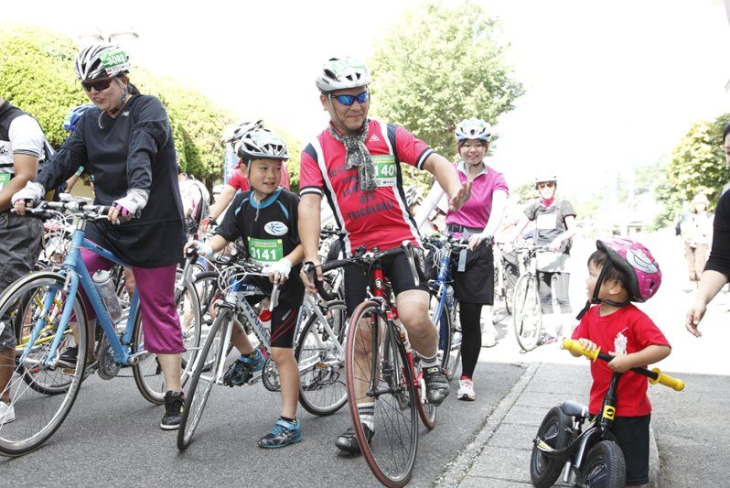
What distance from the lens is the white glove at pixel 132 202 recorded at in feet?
12.2

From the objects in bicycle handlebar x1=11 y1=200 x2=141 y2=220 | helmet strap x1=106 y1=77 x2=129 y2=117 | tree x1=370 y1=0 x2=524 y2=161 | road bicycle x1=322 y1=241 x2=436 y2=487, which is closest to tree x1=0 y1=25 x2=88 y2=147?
helmet strap x1=106 y1=77 x2=129 y2=117

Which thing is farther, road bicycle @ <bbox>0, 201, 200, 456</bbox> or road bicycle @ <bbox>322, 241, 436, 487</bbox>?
road bicycle @ <bbox>0, 201, 200, 456</bbox>

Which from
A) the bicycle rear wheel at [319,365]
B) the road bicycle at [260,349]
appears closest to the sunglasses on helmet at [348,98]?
the road bicycle at [260,349]

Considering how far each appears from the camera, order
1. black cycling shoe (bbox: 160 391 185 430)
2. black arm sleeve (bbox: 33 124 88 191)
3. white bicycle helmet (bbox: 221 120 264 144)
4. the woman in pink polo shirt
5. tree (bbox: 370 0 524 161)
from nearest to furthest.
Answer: black arm sleeve (bbox: 33 124 88 191) → black cycling shoe (bbox: 160 391 185 430) → the woman in pink polo shirt → white bicycle helmet (bbox: 221 120 264 144) → tree (bbox: 370 0 524 161)

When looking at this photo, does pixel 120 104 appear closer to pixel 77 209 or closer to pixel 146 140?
pixel 146 140

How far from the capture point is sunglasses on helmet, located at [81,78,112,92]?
13.2ft

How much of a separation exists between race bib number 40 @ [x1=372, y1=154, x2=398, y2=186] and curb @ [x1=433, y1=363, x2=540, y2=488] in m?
1.59

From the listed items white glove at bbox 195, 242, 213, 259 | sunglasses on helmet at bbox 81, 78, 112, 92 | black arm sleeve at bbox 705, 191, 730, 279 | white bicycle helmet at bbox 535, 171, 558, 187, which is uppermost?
sunglasses on helmet at bbox 81, 78, 112, 92

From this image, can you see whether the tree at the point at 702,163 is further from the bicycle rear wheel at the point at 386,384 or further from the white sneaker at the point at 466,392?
Answer: the bicycle rear wheel at the point at 386,384

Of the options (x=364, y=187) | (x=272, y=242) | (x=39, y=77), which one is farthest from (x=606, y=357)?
(x=39, y=77)

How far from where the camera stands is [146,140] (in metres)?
4.05

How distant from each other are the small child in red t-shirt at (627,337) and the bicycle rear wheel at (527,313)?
483 cm

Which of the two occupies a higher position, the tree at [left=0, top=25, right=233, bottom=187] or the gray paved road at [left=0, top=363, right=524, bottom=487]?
the tree at [left=0, top=25, right=233, bottom=187]

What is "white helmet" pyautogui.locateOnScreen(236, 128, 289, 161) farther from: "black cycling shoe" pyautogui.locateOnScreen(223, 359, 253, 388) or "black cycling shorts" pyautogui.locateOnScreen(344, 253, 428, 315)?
"black cycling shoe" pyautogui.locateOnScreen(223, 359, 253, 388)
